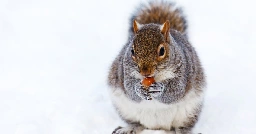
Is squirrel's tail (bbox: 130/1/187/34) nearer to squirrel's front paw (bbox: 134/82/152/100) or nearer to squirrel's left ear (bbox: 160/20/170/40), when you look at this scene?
squirrel's left ear (bbox: 160/20/170/40)

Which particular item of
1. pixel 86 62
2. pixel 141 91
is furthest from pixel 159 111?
pixel 86 62

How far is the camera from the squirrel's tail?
16.9 feet

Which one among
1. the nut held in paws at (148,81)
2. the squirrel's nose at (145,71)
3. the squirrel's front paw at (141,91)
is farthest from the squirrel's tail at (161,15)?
the squirrel's nose at (145,71)

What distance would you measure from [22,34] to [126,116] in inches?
99.7

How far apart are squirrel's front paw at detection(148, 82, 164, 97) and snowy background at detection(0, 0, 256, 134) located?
0.73 m

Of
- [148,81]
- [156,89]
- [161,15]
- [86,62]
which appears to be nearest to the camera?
[148,81]

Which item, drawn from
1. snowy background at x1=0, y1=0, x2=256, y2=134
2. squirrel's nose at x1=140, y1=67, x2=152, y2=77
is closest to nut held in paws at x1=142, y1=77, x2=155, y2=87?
squirrel's nose at x1=140, y1=67, x2=152, y2=77

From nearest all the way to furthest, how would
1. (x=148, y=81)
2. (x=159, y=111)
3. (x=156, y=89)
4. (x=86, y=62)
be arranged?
(x=148, y=81) → (x=156, y=89) → (x=159, y=111) → (x=86, y=62)

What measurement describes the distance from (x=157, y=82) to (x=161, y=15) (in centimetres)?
143

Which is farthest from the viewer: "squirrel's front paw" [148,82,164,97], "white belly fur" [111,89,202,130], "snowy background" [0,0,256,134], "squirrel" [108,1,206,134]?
"snowy background" [0,0,256,134]

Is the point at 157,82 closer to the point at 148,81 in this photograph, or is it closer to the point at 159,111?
the point at 148,81

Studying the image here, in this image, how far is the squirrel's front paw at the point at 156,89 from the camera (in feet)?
12.7

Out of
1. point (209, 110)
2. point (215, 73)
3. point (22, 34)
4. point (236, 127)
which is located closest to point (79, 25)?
point (22, 34)

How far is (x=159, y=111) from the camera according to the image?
166 inches
